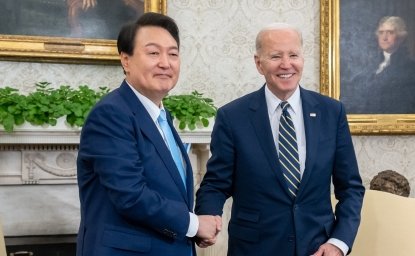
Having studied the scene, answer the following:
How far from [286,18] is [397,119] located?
4.19ft

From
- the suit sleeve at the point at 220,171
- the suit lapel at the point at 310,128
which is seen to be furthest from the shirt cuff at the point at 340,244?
the suit sleeve at the point at 220,171

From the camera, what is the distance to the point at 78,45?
3.91 metres

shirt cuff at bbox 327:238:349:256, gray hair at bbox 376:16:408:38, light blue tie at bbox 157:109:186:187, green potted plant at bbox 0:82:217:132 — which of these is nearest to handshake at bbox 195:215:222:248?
light blue tie at bbox 157:109:186:187

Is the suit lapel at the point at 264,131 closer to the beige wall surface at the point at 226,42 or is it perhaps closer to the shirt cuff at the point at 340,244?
the shirt cuff at the point at 340,244

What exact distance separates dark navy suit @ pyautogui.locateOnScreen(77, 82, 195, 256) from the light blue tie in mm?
77

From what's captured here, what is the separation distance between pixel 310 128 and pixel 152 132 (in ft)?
2.28

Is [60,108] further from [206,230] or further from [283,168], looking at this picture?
[206,230]

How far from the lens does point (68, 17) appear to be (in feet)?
12.8

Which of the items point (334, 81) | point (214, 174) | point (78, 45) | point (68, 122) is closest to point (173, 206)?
point (214, 174)

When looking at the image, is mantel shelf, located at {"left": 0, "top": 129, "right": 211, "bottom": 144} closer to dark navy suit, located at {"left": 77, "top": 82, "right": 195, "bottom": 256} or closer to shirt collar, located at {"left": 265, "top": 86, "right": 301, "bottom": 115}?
shirt collar, located at {"left": 265, "top": 86, "right": 301, "bottom": 115}

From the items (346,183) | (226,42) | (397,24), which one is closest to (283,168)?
(346,183)

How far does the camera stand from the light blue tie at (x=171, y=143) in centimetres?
175

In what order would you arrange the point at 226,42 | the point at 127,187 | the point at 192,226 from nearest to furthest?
the point at 127,187, the point at 192,226, the point at 226,42

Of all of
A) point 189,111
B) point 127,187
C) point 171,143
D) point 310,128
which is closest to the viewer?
point 127,187
